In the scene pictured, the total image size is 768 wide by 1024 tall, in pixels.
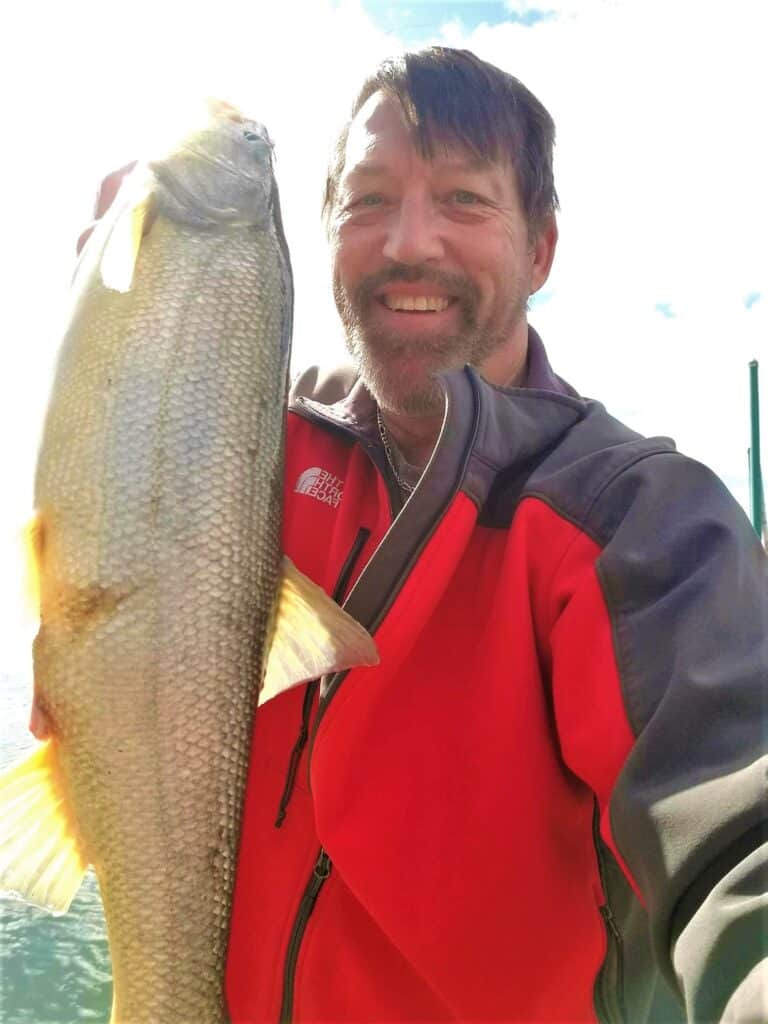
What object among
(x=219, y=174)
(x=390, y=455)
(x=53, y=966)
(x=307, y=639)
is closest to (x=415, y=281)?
(x=390, y=455)

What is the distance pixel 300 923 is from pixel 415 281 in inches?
85.4

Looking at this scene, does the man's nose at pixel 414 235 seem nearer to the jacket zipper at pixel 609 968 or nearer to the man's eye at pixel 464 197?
the man's eye at pixel 464 197

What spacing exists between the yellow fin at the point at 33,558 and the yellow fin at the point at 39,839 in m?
0.38

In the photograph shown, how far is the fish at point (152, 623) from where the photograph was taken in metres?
1.79

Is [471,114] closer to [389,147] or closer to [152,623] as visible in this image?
A: [389,147]

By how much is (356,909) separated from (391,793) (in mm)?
319

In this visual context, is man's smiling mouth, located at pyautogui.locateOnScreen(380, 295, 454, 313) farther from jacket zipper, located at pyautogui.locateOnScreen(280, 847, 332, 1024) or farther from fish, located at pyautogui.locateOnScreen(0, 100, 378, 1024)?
jacket zipper, located at pyautogui.locateOnScreen(280, 847, 332, 1024)

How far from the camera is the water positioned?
4.35 m

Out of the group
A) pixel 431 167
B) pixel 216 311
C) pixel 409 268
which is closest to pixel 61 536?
pixel 216 311

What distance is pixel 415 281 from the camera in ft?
9.55

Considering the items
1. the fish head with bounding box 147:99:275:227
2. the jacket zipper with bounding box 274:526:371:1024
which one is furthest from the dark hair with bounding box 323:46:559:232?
the jacket zipper with bounding box 274:526:371:1024

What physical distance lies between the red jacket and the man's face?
0.64 m

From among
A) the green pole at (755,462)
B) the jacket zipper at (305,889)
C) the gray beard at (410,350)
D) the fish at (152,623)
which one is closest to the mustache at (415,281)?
the gray beard at (410,350)

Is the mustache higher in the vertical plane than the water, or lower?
higher
